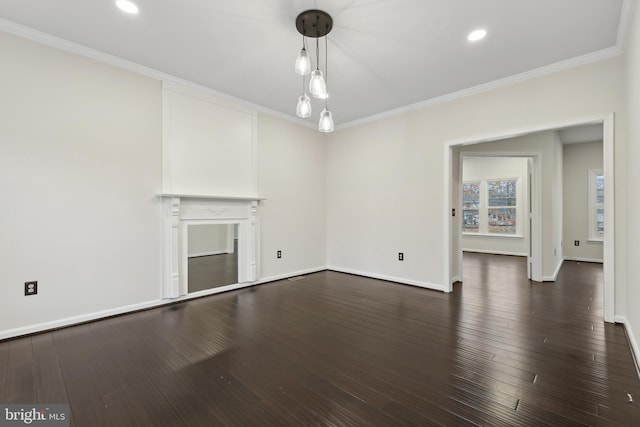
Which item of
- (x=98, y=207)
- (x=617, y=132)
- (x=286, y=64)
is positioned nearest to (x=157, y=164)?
(x=98, y=207)

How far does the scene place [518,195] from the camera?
290 inches

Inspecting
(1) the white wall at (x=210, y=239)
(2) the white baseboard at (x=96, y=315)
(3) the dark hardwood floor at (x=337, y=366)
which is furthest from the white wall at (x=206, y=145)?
(3) the dark hardwood floor at (x=337, y=366)

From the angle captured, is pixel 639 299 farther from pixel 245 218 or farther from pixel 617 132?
pixel 245 218

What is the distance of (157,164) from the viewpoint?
335 cm

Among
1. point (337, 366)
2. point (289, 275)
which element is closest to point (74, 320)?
point (337, 366)

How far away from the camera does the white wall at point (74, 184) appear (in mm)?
2504

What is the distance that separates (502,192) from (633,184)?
236 inches

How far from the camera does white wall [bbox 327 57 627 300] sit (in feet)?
9.55

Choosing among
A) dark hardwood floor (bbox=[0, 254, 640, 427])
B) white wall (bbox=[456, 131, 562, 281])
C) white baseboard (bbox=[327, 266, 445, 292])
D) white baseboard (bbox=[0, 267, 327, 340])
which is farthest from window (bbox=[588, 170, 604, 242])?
white baseboard (bbox=[0, 267, 327, 340])

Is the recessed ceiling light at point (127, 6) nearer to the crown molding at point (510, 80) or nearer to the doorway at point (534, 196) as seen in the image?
the crown molding at point (510, 80)

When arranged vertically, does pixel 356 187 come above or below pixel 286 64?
below

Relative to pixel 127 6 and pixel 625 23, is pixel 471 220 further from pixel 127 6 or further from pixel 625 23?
pixel 127 6

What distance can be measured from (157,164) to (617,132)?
15.7ft

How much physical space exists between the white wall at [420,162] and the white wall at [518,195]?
9.45ft
